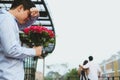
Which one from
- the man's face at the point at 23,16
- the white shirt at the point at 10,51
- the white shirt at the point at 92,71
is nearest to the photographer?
the white shirt at the point at 10,51

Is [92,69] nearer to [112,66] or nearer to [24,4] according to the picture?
[24,4]

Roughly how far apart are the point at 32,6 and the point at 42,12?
49.0ft

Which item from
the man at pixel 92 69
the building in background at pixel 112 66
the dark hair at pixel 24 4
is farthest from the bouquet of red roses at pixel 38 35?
the building in background at pixel 112 66

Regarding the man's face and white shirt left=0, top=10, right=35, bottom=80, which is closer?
white shirt left=0, top=10, right=35, bottom=80

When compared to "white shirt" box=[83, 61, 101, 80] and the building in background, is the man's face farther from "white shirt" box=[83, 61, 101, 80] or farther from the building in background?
the building in background

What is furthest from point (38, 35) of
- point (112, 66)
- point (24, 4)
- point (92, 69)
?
point (112, 66)

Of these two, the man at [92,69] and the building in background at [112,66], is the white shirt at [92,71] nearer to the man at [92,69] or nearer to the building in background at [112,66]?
the man at [92,69]

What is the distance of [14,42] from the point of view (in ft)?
8.39

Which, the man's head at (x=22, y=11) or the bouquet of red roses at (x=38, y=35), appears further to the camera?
the bouquet of red roses at (x=38, y=35)

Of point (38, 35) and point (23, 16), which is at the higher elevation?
point (38, 35)

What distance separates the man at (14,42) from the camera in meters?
2.54

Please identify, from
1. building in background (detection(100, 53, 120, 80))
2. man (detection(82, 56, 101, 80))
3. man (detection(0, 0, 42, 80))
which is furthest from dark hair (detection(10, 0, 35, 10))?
building in background (detection(100, 53, 120, 80))

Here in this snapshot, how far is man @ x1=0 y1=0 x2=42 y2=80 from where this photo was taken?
254 centimetres

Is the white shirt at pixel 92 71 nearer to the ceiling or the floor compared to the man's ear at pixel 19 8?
nearer to the ceiling
